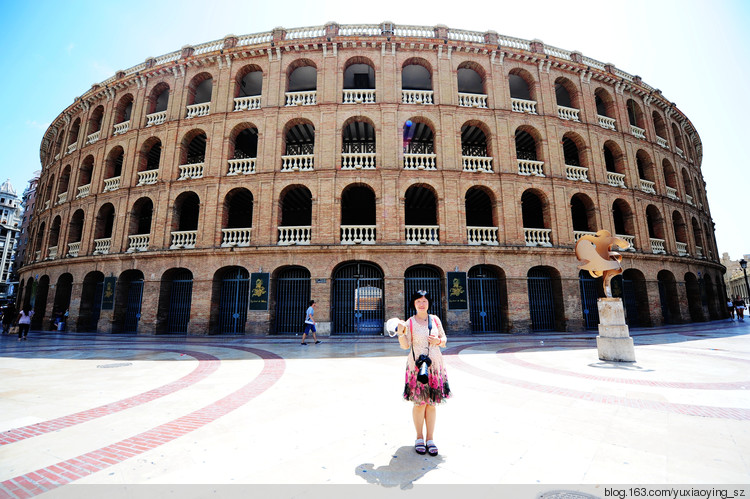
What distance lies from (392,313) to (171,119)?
17.5 meters

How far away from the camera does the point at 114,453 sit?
3271mm

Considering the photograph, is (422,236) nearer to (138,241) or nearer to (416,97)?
(416,97)

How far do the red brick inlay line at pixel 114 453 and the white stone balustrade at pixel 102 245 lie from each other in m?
18.4

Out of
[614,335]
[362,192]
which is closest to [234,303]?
[362,192]

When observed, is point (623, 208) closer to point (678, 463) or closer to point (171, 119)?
point (678, 463)

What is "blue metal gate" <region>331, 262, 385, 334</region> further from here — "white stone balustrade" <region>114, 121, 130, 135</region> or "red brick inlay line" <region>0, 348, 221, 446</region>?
"white stone balustrade" <region>114, 121, 130, 135</region>

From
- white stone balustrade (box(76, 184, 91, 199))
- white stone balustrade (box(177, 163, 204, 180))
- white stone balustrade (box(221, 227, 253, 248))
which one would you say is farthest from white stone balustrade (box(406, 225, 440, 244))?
white stone balustrade (box(76, 184, 91, 199))

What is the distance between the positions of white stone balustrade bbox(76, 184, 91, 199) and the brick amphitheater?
1.01 feet

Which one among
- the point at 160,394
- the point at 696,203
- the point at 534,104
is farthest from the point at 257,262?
the point at 696,203

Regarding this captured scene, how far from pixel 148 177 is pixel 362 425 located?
2059cm

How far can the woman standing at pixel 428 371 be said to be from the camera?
3170mm

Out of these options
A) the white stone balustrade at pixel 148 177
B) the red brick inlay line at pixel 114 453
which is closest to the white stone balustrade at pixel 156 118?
the white stone balustrade at pixel 148 177

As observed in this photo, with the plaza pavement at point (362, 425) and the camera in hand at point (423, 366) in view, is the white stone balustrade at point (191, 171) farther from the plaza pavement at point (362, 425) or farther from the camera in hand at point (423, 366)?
the camera in hand at point (423, 366)

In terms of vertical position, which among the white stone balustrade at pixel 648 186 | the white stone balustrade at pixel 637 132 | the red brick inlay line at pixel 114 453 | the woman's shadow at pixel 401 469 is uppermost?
the white stone balustrade at pixel 637 132
